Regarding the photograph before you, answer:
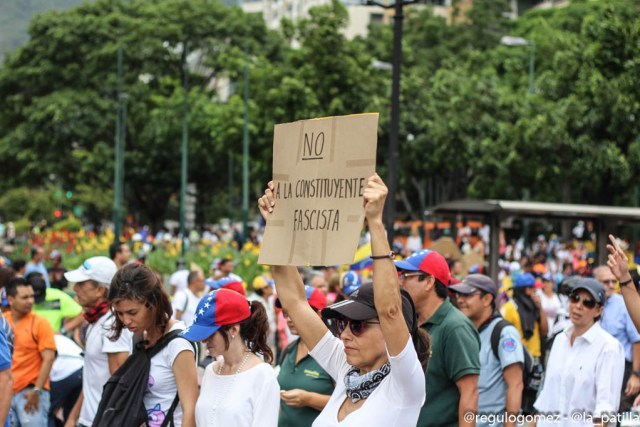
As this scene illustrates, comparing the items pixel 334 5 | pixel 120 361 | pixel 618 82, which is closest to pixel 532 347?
pixel 120 361

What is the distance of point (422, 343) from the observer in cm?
442

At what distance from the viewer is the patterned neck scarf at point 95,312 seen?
6.52 m

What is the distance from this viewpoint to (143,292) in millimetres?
5309

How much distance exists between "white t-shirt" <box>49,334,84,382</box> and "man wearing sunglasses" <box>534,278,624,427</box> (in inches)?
141

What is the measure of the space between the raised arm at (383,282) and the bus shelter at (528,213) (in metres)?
12.7

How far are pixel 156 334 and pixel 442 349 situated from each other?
4.65 ft

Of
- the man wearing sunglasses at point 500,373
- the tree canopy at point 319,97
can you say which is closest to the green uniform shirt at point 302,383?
the man wearing sunglasses at point 500,373

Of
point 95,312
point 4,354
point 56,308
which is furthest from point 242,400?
point 56,308

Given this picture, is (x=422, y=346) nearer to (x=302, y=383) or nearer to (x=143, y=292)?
(x=143, y=292)

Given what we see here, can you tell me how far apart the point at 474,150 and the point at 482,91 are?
6.47ft

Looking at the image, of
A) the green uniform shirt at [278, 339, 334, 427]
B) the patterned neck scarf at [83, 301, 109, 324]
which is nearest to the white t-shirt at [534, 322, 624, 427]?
the green uniform shirt at [278, 339, 334, 427]

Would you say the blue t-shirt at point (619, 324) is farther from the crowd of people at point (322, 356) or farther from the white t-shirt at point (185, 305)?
the white t-shirt at point (185, 305)

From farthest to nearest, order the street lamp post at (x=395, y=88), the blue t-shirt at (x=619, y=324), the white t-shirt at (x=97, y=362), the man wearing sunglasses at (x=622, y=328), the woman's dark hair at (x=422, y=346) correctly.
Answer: the street lamp post at (x=395, y=88) → the blue t-shirt at (x=619, y=324) → the man wearing sunglasses at (x=622, y=328) → the white t-shirt at (x=97, y=362) → the woman's dark hair at (x=422, y=346)

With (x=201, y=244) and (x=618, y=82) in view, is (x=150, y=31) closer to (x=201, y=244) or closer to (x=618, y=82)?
(x=201, y=244)
